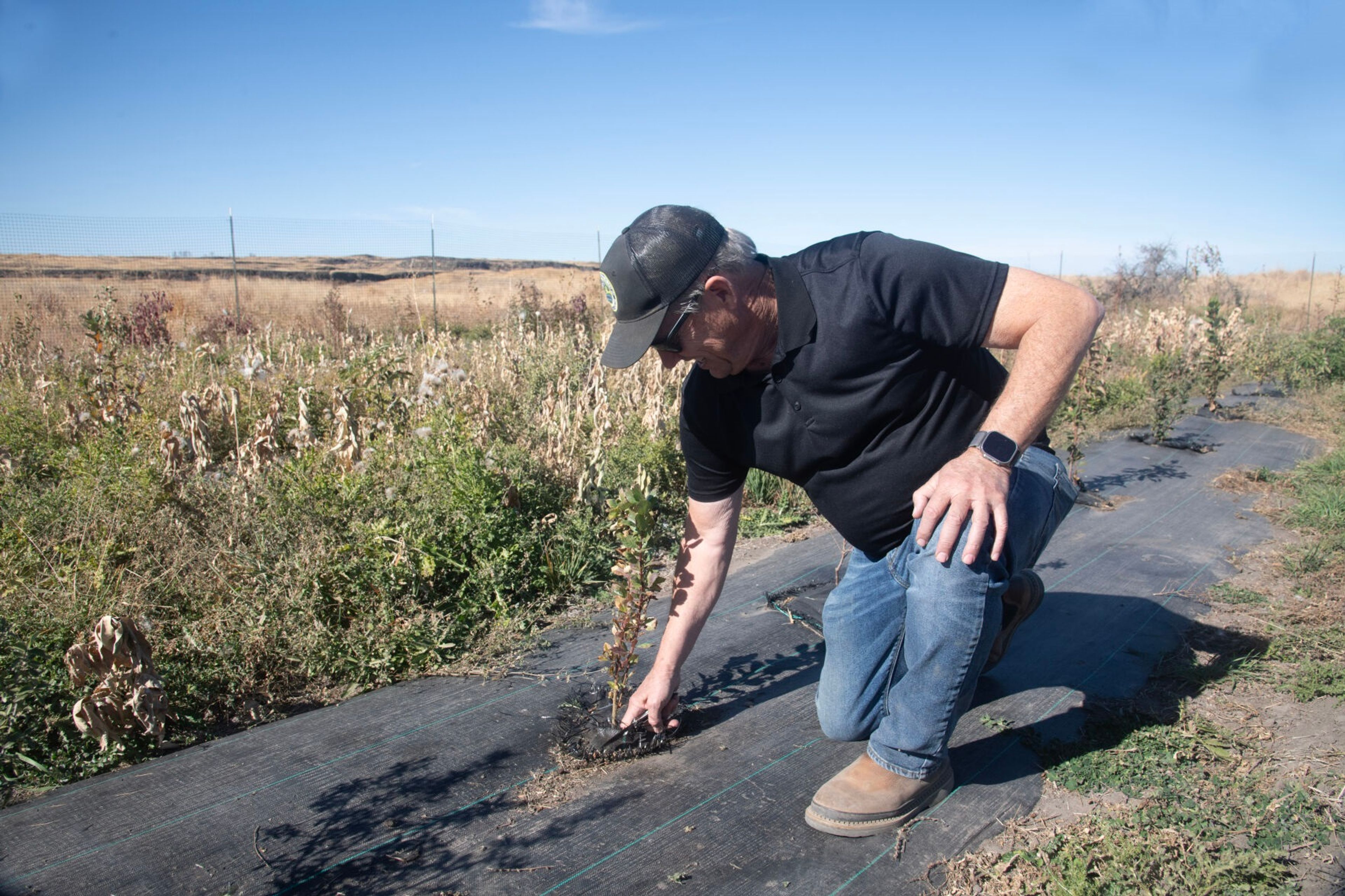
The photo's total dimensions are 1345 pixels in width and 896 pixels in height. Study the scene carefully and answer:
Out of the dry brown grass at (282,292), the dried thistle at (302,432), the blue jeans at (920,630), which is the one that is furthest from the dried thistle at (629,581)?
the dry brown grass at (282,292)

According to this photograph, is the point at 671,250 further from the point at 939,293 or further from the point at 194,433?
the point at 194,433

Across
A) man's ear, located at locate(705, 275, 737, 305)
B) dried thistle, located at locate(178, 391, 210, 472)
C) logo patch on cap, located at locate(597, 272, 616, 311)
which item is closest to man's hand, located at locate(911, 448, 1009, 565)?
man's ear, located at locate(705, 275, 737, 305)

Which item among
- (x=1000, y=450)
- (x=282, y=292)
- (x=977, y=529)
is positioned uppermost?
(x=282, y=292)

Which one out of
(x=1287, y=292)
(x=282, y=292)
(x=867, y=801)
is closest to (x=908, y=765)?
(x=867, y=801)

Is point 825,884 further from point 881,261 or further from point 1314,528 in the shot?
point 1314,528

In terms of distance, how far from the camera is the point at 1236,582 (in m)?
3.56

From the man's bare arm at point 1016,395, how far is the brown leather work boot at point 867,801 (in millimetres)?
571

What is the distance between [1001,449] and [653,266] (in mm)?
878

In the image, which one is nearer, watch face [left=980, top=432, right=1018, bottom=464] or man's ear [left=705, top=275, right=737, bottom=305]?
watch face [left=980, top=432, right=1018, bottom=464]

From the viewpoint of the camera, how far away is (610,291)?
2.04m

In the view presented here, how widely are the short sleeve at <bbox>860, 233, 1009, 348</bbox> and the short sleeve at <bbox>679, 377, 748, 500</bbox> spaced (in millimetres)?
582

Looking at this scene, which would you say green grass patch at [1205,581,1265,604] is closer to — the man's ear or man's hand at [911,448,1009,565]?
man's hand at [911,448,1009,565]

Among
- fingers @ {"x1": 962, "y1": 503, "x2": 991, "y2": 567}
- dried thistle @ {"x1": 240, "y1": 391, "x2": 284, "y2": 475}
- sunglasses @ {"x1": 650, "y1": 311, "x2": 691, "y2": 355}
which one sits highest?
sunglasses @ {"x1": 650, "y1": 311, "x2": 691, "y2": 355}

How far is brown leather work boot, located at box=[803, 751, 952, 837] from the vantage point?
1931 millimetres
